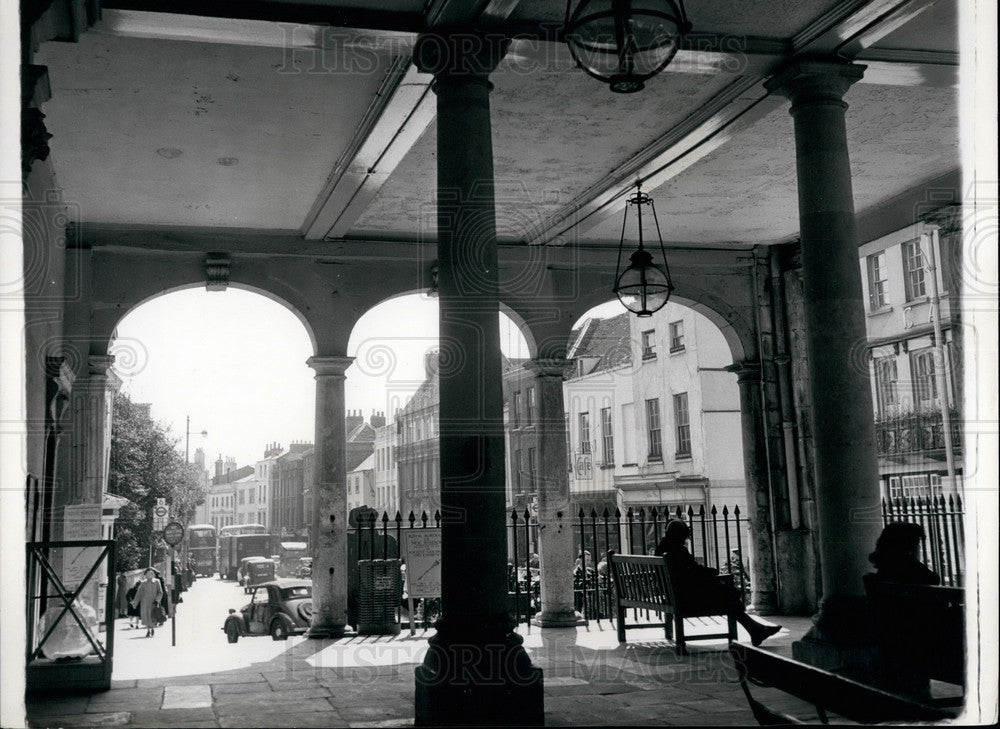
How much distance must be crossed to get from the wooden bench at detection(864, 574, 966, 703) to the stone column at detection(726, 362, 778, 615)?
797 cm

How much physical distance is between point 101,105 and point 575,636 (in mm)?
8110

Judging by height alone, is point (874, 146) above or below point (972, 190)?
above

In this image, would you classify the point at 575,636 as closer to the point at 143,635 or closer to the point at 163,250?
the point at 163,250

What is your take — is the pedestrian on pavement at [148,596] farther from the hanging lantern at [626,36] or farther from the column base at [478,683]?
the hanging lantern at [626,36]

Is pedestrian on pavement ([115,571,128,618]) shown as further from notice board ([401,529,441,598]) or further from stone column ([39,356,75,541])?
notice board ([401,529,441,598])

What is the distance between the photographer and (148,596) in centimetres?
2048

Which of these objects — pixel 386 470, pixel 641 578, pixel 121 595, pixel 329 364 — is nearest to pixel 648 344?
pixel 121 595

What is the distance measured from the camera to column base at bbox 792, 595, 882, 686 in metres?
7.62

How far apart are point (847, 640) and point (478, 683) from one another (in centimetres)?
320

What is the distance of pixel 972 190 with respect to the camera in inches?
181

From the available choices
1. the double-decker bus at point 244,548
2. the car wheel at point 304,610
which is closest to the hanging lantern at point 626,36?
the car wheel at point 304,610

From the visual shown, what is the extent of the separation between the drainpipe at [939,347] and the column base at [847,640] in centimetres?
1369

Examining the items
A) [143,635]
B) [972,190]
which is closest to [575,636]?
[972,190]

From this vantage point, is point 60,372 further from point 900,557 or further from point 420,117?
point 900,557
